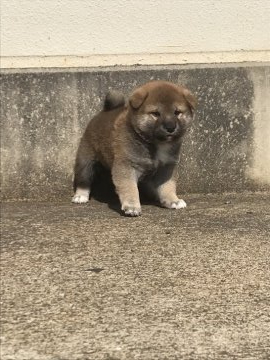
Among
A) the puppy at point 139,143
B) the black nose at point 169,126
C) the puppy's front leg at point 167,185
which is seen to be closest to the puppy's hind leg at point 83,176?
the puppy at point 139,143

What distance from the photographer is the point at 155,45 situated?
167 inches

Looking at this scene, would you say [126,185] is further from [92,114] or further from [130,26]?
[130,26]

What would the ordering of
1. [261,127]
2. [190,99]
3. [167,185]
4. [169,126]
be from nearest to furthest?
1. [169,126]
2. [190,99]
3. [167,185]
4. [261,127]

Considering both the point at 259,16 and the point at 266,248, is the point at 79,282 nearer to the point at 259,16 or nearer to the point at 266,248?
the point at 266,248

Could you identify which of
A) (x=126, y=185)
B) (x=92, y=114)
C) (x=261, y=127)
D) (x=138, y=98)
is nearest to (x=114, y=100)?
(x=92, y=114)

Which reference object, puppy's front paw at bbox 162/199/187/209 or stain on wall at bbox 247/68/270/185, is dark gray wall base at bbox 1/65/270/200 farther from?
puppy's front paw at bbox 162/199/187/209

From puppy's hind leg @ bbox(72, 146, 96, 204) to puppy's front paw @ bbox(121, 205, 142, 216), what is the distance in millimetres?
534

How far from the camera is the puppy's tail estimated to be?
412 cm

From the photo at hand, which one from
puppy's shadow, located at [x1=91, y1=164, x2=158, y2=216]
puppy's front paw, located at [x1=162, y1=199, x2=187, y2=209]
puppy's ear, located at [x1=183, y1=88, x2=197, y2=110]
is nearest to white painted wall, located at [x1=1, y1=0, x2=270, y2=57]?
puppy's ear, located at [x1=183, y1=88, x2=197, y2=110]

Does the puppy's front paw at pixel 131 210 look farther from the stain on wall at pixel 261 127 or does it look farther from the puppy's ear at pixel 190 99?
the stain on wall at pixel 261 127

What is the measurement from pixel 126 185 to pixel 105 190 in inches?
26.3

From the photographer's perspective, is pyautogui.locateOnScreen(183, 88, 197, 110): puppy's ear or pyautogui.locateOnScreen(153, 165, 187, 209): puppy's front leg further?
pyautogui.locateOnScreen(153, 165, 187, 209): puppy's front leg

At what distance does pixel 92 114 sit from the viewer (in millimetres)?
4219

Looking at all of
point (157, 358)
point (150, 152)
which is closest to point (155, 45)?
point (150, 152)
